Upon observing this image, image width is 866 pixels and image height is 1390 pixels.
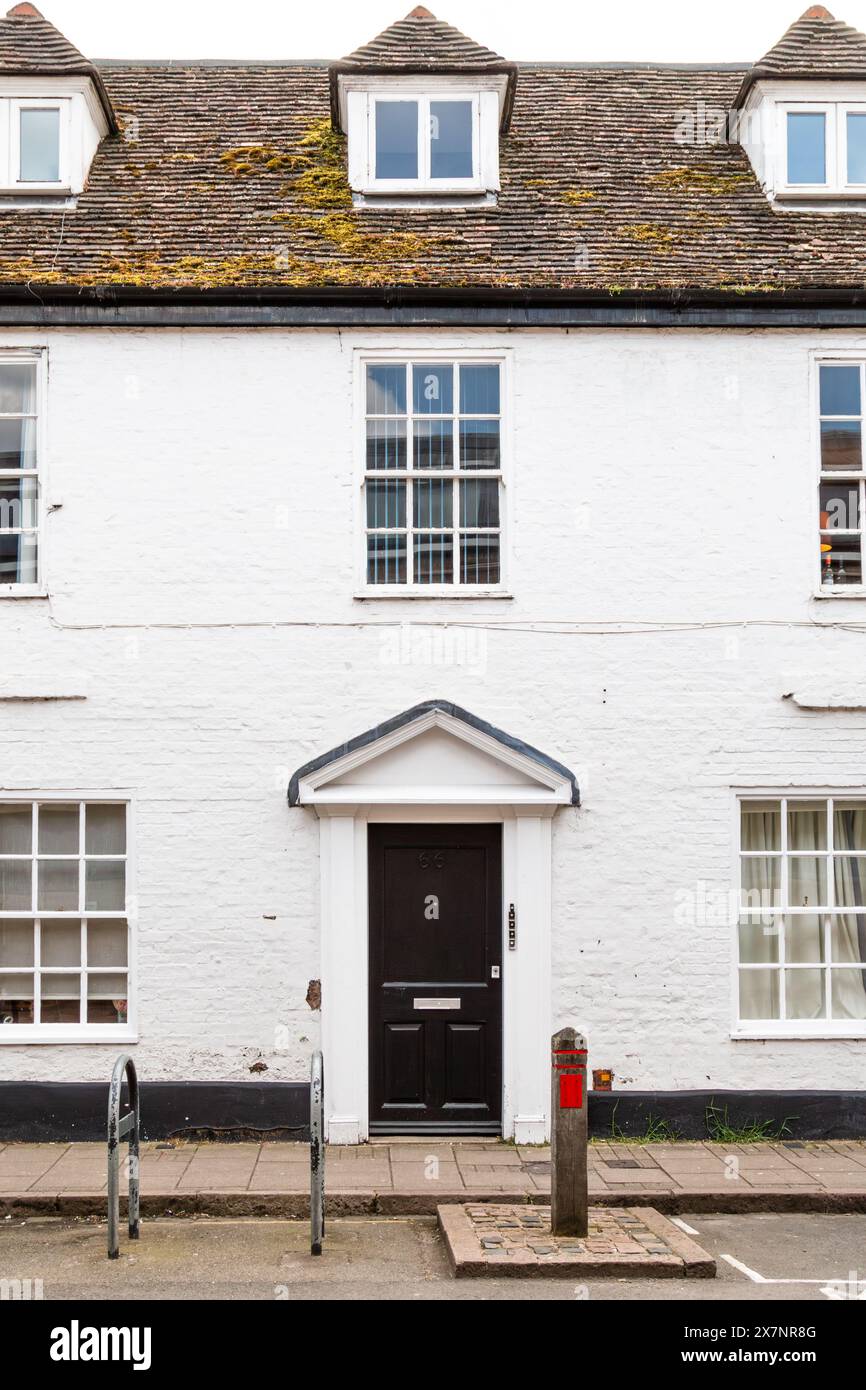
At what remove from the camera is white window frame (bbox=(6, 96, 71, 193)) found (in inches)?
492

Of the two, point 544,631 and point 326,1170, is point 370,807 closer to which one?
point 544,631

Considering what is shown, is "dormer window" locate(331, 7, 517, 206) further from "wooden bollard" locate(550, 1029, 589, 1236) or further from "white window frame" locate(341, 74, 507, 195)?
"wooden bollard" locate(550, 1029, 589, 1236)

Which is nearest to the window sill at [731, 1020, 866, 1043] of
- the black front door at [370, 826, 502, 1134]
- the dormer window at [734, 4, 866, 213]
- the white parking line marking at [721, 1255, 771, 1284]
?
the black front door at [370, 826, 502, 1134]

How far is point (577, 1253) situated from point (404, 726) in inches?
169

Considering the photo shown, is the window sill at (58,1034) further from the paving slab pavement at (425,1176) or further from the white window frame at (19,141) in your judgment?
the white window frame at (19,141)

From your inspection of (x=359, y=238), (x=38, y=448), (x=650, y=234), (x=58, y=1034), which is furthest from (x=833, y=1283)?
(x=359, y=238)

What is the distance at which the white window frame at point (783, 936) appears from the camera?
11242 millimetres

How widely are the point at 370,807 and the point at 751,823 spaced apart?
3100mm

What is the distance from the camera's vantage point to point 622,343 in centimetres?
1156

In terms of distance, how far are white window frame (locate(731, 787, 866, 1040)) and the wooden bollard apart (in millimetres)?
3078

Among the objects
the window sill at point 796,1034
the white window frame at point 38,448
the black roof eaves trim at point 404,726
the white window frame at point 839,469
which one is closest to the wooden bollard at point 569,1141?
the black roof eaves trim at point 404,726

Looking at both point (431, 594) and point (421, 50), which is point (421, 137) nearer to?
point (421, 50)

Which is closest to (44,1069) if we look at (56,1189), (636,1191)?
(56,1189)

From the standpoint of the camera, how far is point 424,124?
41.7 ft
